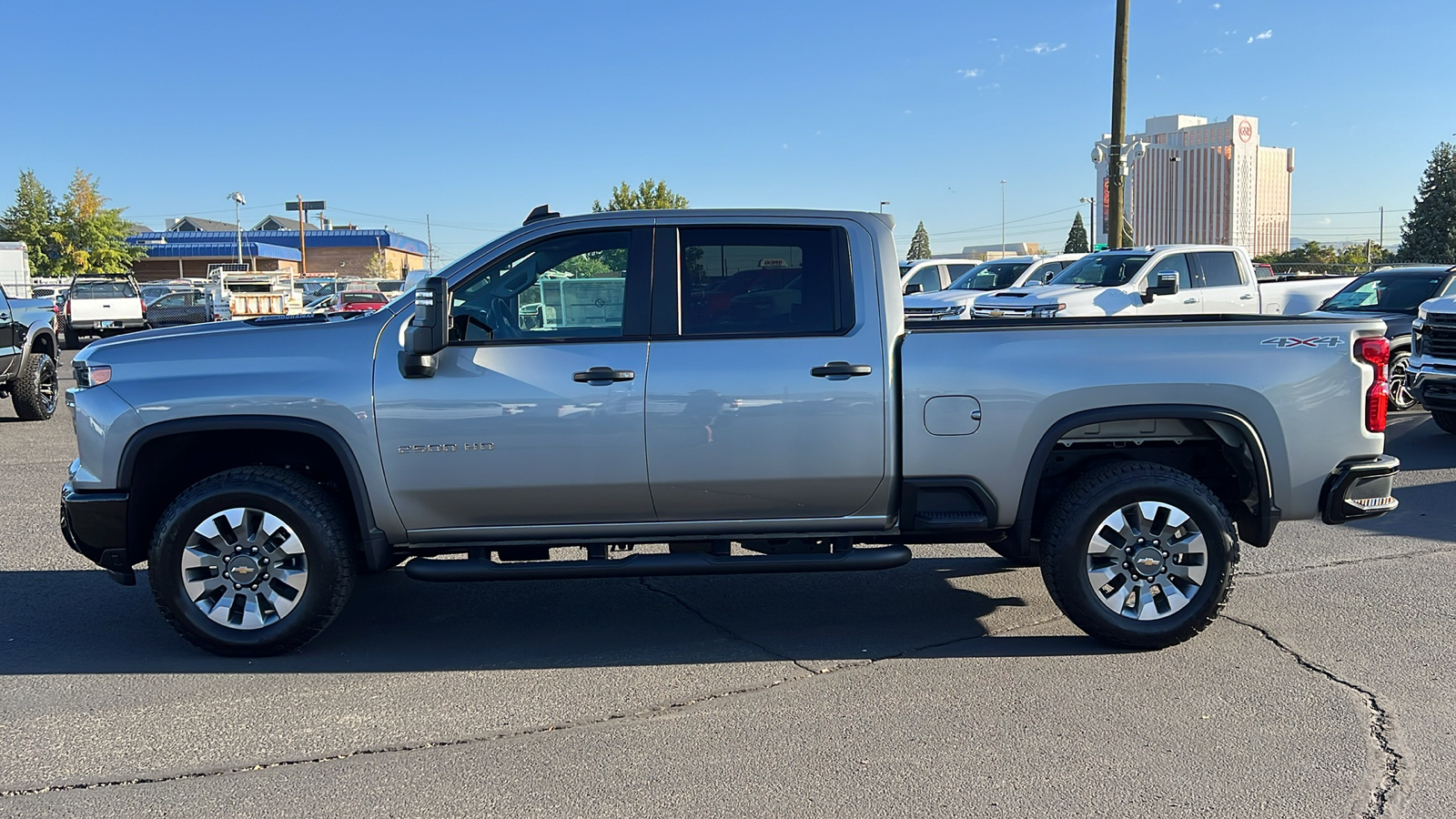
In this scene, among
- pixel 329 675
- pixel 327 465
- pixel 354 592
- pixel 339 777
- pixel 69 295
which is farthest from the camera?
pixel 69 295

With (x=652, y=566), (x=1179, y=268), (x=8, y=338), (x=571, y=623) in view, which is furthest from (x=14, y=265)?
(x=652, y=566)

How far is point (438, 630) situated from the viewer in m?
5.50

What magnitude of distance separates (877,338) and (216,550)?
2.96 metres

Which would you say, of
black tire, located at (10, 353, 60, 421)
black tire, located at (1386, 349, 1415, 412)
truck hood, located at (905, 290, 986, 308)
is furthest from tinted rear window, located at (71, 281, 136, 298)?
black tire, located at (1386, 349, 1415, 412)

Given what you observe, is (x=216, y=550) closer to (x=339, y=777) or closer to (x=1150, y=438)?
(x=339, y=777)

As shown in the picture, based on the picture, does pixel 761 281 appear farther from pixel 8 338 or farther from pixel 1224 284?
pixel 1224 284

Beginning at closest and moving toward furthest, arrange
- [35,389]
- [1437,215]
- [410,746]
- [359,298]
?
[410,746], [35,389], [359,298], [1437,215]

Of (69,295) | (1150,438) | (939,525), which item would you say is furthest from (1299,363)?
(69,295)

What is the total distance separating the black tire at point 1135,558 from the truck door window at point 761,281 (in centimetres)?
135

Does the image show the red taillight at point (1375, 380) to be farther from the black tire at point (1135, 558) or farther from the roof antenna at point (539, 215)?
the roof antenna at point (539, 215)

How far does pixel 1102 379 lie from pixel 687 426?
1.78 m

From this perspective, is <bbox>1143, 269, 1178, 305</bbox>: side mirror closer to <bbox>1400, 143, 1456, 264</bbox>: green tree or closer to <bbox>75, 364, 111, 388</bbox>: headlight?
<bbox>75, 364, 111, 388</bbox>: headlight

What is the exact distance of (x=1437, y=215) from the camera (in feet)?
178

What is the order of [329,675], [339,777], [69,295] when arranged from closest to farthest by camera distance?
[339,777] < [329,675] < [69,295]
